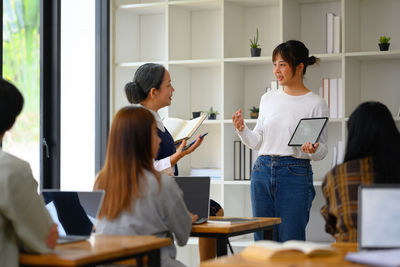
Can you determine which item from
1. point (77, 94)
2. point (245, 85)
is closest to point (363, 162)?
point (245, 85)

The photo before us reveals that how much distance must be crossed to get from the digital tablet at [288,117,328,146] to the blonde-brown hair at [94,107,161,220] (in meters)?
1.37

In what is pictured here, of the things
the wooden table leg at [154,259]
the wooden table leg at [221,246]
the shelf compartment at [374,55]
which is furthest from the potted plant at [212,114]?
the wooden table leg at [154,259]

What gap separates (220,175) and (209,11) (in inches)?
54.2

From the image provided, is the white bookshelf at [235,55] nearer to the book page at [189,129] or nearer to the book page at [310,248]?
the book page at [189,129]

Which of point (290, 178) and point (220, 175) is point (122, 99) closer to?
point (220, 175)

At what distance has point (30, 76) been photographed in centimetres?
443

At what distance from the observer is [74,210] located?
248 centimetres

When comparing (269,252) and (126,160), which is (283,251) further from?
(126,160)

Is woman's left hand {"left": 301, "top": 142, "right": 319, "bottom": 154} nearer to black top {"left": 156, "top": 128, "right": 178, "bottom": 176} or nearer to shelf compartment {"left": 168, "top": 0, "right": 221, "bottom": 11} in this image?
black top {"left": 156, "top": 128, "right": 178, "bottom": 176}

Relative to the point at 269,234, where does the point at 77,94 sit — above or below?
above

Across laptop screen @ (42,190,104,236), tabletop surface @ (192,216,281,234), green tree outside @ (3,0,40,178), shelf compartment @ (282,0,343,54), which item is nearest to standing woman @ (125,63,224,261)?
tabletop surface @ (192,216,281,234)

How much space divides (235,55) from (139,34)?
93cm

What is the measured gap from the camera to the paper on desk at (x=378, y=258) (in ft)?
5.60

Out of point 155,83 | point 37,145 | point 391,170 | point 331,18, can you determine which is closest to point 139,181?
point 391,170
